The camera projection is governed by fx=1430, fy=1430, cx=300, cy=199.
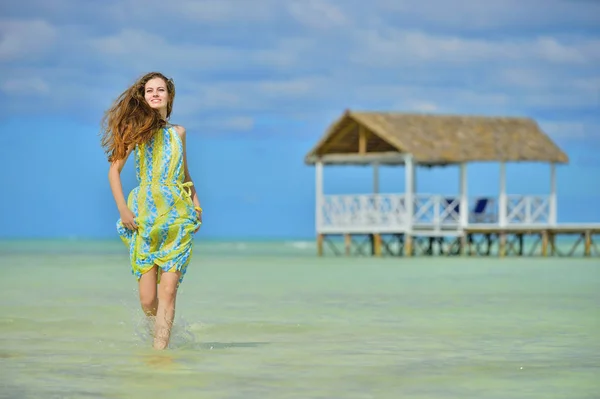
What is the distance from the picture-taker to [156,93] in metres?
7.70

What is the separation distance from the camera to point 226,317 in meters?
11.2

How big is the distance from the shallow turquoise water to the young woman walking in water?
1.41ft

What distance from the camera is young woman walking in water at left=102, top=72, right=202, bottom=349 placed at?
7531mm

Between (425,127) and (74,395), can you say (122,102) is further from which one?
(425,127)

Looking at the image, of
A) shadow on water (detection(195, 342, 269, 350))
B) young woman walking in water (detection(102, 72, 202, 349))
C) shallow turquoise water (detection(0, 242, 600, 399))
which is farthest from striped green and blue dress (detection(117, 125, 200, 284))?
shadow on water (detection(195, 342, 269, 350))

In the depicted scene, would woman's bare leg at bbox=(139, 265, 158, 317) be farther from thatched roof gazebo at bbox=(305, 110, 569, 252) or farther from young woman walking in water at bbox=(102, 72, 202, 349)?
thatched roof gazebo at bbox=(305, 110, 569, 252)

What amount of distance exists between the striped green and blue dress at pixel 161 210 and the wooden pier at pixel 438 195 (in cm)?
2240

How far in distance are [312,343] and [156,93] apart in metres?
1.95

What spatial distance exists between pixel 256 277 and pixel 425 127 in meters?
12.2

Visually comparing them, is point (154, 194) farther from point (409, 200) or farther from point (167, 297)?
point (409, 200)

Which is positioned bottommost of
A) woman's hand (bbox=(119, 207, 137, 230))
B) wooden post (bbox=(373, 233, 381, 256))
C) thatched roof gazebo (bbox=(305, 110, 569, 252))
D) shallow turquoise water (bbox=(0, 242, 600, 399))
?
wooden post (bbox=(373, 233, 381, 256))

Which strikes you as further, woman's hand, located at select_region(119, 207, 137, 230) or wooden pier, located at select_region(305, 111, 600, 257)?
wooden pier, located at select_region(305, 111, 600, 257)

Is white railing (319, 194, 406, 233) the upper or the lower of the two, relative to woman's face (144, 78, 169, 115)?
lower

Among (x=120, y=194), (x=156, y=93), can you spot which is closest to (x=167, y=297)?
(x=120, y=194)
